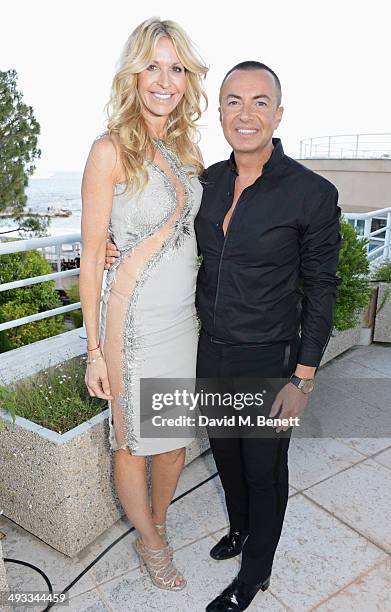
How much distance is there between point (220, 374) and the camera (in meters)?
1.72

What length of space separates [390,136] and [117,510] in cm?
1785

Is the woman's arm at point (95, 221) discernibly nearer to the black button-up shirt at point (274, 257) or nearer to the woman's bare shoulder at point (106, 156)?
the woman's bare shoulder at point (106, 156)

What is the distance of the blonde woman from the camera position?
1568mm

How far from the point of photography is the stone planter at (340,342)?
4105 mm

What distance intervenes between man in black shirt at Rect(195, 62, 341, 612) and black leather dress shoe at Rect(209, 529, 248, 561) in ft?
0.99

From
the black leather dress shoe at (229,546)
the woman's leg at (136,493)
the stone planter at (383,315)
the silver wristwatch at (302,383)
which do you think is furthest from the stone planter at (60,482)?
the stone planter at (383,315)

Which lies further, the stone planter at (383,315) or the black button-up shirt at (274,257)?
the stone planter at (383,315)

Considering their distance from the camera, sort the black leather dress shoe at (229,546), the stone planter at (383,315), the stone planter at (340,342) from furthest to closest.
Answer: the stone planter at (383,315) → the stone planter at (340,342) → the black leather dress shoe at (229,546)

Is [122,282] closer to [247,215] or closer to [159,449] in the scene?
[247,215]

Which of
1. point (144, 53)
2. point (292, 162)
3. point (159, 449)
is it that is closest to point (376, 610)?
point (159, 449)

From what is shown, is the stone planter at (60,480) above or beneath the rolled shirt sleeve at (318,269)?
beneath

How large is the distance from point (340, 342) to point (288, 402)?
113 inches

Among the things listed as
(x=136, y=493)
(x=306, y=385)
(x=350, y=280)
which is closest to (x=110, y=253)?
(x=306, y=385)

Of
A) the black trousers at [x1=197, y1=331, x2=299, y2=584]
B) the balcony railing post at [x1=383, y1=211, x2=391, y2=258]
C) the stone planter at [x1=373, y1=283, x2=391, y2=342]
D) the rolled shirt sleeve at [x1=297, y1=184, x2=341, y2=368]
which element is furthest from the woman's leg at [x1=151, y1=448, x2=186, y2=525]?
the balcony railing post at [x1=383, y1=211, x2=391, y2=258]
